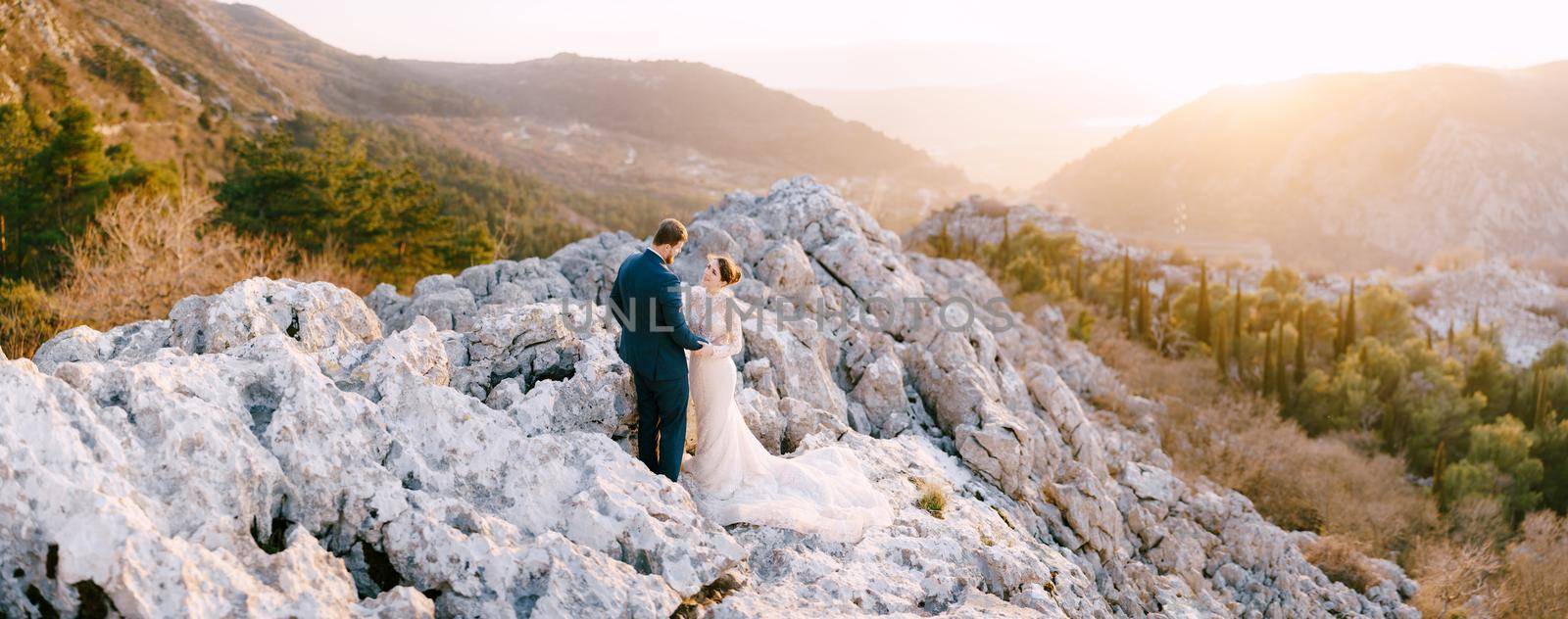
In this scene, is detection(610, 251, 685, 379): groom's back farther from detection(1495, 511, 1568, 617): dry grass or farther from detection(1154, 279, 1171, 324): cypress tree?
detection(1154, 279, 1171, 324): cypress tree

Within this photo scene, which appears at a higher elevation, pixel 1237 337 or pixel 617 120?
pixel 617 120

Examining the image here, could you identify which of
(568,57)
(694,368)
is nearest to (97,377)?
(694,368)

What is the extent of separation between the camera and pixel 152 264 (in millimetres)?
19141

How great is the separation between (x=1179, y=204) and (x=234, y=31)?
13580 centimetres

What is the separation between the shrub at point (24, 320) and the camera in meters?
16.3

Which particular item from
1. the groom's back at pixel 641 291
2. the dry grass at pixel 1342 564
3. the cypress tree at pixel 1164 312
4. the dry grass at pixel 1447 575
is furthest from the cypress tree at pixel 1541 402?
the groom's back at pixel 641 291

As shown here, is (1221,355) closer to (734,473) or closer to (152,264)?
(734,473)

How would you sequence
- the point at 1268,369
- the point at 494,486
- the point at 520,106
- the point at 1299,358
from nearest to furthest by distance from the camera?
1. the point at 494,486
2. the point at 1268,369
3. the point at 1299,358
4. the point at 520,106

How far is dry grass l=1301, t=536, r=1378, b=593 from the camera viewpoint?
46.4 feet

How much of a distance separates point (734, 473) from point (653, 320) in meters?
1.54

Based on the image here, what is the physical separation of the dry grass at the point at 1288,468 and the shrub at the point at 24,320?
22987mm

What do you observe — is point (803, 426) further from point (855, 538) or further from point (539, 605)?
point (539, 605)

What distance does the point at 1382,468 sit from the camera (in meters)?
23.2

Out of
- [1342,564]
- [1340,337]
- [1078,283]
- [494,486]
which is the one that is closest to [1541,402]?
[1340,337]
